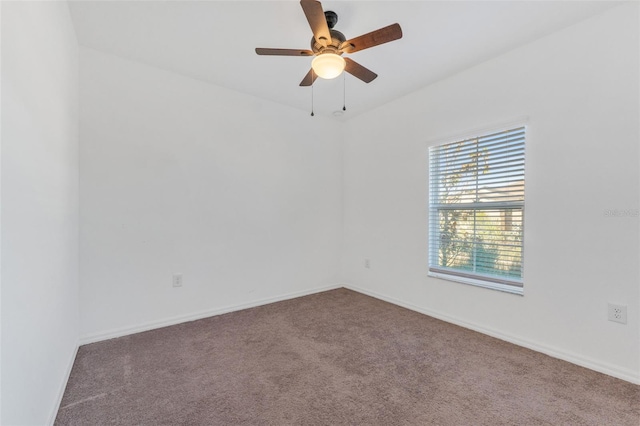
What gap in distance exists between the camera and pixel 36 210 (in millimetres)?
1330

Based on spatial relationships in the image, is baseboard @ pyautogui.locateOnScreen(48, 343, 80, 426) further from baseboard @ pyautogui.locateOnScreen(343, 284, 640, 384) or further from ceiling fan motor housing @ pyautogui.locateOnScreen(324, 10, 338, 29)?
baseboard @ pyautogui.locateOnScreen(343, 284, 640, 384)

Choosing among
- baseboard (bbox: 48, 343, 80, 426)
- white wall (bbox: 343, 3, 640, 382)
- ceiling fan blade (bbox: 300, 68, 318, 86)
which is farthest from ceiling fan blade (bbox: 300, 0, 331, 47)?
baseboard (bbox: 48, 343, 80, 426)

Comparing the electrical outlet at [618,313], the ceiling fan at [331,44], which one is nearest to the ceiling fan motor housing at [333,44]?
the ceiling fan at [331,44]

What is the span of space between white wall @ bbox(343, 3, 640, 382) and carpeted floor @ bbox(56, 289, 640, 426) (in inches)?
9.1

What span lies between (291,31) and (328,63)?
0.59 metres

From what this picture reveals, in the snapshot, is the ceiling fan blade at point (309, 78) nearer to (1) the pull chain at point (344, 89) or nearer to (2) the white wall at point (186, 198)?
(1) the pull chain at point (344, 89)

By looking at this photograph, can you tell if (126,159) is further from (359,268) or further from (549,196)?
(549,196)

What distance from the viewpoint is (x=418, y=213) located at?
10.3 feet

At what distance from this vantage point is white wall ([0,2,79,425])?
104 cm

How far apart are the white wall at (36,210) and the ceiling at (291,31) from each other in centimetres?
40

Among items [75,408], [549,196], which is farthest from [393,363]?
[75,408]

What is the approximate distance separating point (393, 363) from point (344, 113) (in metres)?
3.03

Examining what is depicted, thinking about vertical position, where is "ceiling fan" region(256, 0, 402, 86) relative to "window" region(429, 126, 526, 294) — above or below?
above

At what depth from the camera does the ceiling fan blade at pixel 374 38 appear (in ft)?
5.37
